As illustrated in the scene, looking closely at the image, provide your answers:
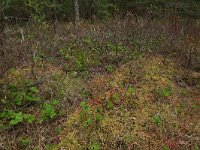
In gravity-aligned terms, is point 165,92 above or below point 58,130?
above

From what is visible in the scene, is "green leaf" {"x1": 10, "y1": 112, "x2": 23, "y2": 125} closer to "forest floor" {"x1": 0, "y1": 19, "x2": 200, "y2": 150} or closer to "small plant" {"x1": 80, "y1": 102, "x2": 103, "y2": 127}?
"forest floor" {"x1": 0, "y1": 19, "x2": 200, "y2": 150}

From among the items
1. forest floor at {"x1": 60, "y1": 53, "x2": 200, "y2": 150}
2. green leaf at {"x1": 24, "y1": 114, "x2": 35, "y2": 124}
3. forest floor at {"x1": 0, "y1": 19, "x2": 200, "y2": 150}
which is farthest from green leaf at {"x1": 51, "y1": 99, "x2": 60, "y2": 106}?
green leaf at {"x1": 24, "y1": 114, "x2": 35, "y2": 124}

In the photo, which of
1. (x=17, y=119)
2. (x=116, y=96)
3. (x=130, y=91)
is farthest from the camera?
(x=130, y=91)

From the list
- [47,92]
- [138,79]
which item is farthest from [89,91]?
[138,79]

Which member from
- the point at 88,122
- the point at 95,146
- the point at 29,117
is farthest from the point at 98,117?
the point at 29,117

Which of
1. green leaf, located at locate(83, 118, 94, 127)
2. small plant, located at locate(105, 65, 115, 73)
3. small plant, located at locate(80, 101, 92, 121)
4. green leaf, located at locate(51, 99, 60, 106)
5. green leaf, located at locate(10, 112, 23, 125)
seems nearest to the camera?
green leaf, located at locate(10, 112, 23, 125)

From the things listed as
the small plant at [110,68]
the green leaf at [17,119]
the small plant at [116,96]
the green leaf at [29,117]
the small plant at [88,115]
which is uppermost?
the small plant at [110,68]

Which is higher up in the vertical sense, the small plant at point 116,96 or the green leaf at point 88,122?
the small plant at point 116,96

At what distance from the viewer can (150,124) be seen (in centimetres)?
654

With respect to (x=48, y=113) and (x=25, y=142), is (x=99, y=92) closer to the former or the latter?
(x=48, y=113)

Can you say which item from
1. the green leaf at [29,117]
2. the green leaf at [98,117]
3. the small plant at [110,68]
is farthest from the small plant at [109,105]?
the green leaf at [29,117]

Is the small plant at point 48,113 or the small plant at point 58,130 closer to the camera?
the small plant at point 58,130

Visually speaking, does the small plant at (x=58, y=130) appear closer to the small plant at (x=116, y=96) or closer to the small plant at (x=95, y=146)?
the small plant at (x=95, y=146)

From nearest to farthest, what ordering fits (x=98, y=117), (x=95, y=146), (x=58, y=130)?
(x=95, y=146) < (x=58, y=130) < (x=98, y=117)
